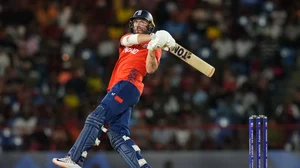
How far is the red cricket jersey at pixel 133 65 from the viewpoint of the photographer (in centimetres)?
870

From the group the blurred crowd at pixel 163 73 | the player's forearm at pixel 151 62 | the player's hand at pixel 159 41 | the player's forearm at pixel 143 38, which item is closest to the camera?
the player's hand at pixel 159 41

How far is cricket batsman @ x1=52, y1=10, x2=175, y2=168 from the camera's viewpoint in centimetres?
827

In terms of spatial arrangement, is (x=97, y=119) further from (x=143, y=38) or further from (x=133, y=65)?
(x=143, y=38)

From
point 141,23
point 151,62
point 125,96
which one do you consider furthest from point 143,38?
point 125,96

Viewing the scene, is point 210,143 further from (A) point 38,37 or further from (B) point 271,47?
(A) point 38,37

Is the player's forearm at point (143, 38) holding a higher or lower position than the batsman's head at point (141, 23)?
lower

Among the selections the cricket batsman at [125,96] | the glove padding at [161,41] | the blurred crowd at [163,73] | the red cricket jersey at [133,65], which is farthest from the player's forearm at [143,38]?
the blurred crowd at [163,73]

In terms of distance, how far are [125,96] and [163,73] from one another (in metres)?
7.32

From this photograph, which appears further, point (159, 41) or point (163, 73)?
point (163, 73)

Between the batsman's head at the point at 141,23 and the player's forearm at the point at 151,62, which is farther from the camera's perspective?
the batsman's head at the point at 141,23

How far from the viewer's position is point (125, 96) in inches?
337

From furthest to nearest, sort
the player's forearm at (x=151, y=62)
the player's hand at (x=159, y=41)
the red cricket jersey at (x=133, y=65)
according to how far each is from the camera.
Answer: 1. the red cricket jersey at (x=133, y=65)
2. the player's forearm at (x=151, y=62)
3. the player's hand at (x=159, y=41)

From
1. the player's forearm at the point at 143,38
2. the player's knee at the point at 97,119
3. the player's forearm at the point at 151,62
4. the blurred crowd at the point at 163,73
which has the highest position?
the blurred crowd at the point at 163,73

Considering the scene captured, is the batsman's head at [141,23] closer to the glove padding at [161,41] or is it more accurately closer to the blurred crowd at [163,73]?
the glove padding at [161,41]
